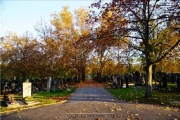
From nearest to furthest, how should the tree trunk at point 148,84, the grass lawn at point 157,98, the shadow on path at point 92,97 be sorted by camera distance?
the grass lawn at point 157,98
the shadow on path at point 92,97
the tree trunk at point 148,84

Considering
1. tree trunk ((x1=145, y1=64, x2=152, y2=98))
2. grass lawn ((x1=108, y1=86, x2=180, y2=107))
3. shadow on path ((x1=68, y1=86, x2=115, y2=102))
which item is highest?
tree trunk ((x1=145, y1=64, x2=152, y2=98))

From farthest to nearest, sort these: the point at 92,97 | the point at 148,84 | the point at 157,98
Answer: the point at 92,97 < the point at 148,84 < the point at 157,98

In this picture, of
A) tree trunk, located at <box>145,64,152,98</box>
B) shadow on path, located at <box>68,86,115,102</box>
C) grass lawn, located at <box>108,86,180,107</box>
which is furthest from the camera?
tree trunk, located at <box>145,64,152,98</box>

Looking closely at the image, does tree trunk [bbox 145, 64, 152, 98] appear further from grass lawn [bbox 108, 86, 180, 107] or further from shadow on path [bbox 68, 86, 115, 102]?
shadow on path [bbox 68, 86, 115, 102]

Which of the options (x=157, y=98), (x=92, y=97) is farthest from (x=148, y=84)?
(x=92, y=97)

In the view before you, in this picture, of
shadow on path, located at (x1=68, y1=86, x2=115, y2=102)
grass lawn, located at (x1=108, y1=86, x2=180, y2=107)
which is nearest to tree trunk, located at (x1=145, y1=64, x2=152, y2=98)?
grass lawn, located at (x1=108, y1=86, x2=180, y2=107)

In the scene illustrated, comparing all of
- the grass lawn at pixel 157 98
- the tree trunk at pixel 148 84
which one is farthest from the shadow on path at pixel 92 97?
the tree trunk at pixel 148 84

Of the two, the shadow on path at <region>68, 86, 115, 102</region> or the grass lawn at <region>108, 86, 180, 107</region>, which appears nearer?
the grass lawn at <region>108, 86, 180, 107</region>

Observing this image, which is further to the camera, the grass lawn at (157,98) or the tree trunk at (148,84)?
the tree trunk at (148,84)

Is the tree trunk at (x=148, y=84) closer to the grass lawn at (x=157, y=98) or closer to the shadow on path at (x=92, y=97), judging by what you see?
the grass lawn at (x=157, y=98)

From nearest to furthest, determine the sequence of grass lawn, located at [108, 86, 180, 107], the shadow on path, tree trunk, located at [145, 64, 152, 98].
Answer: grass lawn, located at [108, 86, 180, 107] < the shadow on path < tree trunk, located at [145, 64, 152, 98]

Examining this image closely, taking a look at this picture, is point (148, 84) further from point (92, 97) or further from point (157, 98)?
point (92, 97)

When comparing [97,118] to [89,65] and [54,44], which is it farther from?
[89,65]

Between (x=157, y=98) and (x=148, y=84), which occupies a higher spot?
(x=148, y=84)
